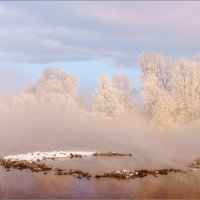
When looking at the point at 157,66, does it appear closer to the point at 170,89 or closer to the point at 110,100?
the point at 170,89

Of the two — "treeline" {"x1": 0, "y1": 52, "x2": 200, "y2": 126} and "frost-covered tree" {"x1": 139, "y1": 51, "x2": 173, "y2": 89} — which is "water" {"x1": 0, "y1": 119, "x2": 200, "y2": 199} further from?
"frost-covered tree" {"x1": 139, "y1": 51, "x2": 173, "y2": 89}

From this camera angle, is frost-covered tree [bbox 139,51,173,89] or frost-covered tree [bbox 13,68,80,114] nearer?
frost-covered tree [bbox 139,51,173,89]

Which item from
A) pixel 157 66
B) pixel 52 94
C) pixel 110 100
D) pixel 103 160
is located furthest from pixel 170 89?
pixel 103 160

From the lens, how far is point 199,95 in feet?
218

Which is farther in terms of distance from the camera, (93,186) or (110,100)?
(110,100)

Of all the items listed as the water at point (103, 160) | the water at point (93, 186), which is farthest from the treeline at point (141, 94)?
the water at point (93, 186)

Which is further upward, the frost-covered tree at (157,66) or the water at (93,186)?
the frost-covered tree at (157,66)

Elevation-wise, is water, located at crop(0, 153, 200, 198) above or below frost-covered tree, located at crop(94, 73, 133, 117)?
below

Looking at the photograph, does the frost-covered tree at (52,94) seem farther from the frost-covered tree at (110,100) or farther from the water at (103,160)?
the frost-covered tree at (110,100)

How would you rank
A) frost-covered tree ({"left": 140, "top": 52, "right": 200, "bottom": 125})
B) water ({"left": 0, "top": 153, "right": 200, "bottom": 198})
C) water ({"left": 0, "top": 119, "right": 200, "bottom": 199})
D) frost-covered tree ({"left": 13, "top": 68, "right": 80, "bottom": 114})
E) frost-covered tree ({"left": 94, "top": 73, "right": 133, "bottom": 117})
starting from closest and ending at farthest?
water ({"left": 0, "top": 153, "right": 200, "bottom": 198}) < water ({"left": 0, "top": 119, "right": 200, "bottom": 199}) < frost-covered tree ({"left": 140, "top": 52, "right": 200, "bottom": 125}) < frost-covered tree ({"left": 94, "top": 73, "right": 133, "bottom": 117}) < frost-covered tree ({"left": 13, "top": 68, "right": 80, "bottom": 114})

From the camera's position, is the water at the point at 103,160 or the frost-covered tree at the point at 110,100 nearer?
the water at the point at 103,160

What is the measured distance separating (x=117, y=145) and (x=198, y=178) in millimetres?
21822

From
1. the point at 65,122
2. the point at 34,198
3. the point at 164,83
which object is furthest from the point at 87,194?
the point at 65,122

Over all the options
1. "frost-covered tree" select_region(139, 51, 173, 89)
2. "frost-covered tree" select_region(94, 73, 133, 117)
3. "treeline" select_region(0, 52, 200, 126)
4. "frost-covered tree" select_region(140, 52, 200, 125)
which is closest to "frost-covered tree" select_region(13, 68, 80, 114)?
"treeline" select_region(0, 52, 200, 126)
